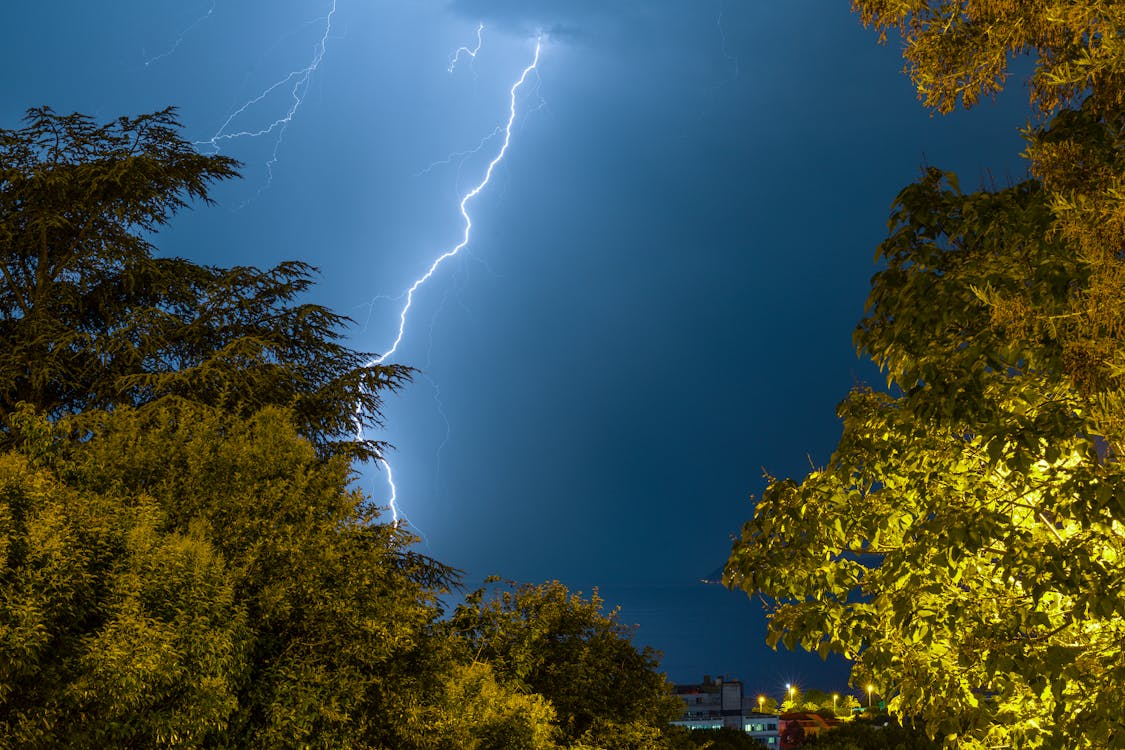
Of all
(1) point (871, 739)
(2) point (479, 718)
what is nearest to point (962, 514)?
(2) point (479, 718)

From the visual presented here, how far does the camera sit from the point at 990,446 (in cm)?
584

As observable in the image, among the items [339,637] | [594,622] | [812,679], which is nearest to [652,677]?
[594,622]

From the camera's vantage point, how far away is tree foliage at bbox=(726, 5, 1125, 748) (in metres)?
5.77

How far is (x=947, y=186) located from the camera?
7957mm

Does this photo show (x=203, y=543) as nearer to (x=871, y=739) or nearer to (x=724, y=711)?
(x=871, y=739)

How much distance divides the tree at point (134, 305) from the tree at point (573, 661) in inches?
180

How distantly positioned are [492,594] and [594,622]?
2.54 m

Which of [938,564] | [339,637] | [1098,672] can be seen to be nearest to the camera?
[1098,672]

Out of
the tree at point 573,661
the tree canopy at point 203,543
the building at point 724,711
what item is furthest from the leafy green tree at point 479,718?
the building at point 724,711

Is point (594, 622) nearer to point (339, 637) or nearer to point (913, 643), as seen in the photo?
point (339, 637)

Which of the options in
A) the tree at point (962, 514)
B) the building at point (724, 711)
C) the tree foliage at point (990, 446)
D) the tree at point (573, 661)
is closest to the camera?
the tree foliage at point (990, 446)

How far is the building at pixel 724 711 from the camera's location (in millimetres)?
85812

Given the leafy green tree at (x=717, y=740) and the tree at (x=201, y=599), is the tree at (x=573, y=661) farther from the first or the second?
the tree at (x=201, y=599)

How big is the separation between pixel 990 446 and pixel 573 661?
17838 millimetres
